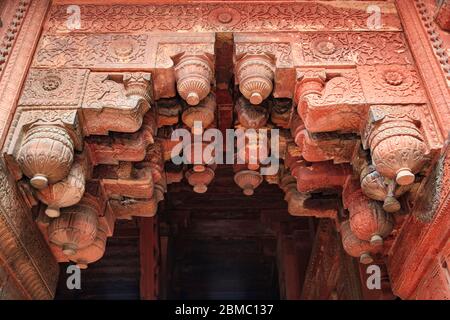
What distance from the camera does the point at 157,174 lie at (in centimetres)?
443

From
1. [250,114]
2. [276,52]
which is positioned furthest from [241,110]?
[276,52]

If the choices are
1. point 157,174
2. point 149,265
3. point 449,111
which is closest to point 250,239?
point 149,265

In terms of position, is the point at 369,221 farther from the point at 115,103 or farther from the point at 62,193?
the point at 62,193

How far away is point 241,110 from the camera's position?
4.32 m

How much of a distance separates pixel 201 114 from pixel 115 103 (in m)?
0.65

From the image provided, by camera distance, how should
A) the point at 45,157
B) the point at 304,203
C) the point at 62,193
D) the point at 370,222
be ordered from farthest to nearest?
the point at 304,203, the point at 370,222, the point at 62,193, the point at 45,157

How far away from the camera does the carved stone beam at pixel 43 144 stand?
3590mm

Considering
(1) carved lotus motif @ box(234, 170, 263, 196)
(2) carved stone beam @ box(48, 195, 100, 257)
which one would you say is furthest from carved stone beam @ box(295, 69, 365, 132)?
(2) carved stone beam @ box(48, 195, 100, 257)

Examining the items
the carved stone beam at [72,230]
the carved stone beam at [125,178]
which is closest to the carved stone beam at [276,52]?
the carved stone beam at [125,178]

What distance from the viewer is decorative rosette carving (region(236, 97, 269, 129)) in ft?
14.1

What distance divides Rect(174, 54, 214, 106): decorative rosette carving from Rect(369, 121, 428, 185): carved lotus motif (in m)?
1.20

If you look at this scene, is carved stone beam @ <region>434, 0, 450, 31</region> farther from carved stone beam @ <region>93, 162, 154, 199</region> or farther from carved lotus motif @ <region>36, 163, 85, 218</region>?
carved lotus motif @ <region>36, 163, 85, 218</region>
